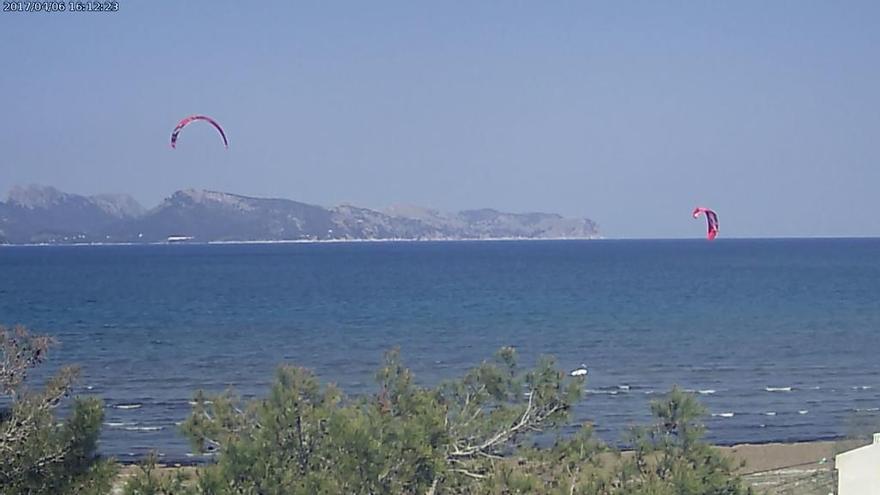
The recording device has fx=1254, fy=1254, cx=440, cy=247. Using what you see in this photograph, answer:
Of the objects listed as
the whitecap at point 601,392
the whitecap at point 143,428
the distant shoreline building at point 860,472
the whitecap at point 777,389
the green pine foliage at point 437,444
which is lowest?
the whitecap at point 777,389

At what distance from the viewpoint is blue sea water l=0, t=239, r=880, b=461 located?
30750 mm

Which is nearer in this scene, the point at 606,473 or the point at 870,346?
the point at 606,473

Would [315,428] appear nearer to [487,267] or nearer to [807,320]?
[807,320]

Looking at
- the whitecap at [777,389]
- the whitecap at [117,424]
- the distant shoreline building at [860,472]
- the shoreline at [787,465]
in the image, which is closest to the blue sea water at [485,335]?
the whitecap at [117,424]

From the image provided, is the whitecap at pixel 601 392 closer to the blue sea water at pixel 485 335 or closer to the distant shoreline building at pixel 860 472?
the blue sea water at pixel 485 335

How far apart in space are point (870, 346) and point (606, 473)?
1599 inches

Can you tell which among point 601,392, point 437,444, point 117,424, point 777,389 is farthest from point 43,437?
point 777,389

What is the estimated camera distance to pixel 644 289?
88500 mm

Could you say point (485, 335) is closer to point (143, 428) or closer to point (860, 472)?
point (143, 428)

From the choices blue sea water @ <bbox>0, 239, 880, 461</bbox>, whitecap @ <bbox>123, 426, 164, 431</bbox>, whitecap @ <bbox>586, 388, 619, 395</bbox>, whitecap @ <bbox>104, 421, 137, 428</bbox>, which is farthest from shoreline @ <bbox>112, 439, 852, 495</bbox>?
whitecap @ <bbox>586, 388, 619, 395</bbox>

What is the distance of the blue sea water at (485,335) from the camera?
30.8 m

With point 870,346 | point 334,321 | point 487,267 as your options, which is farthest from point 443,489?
point 487,267

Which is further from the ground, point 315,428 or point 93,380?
point 315,428

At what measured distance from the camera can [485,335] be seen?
175 ft
